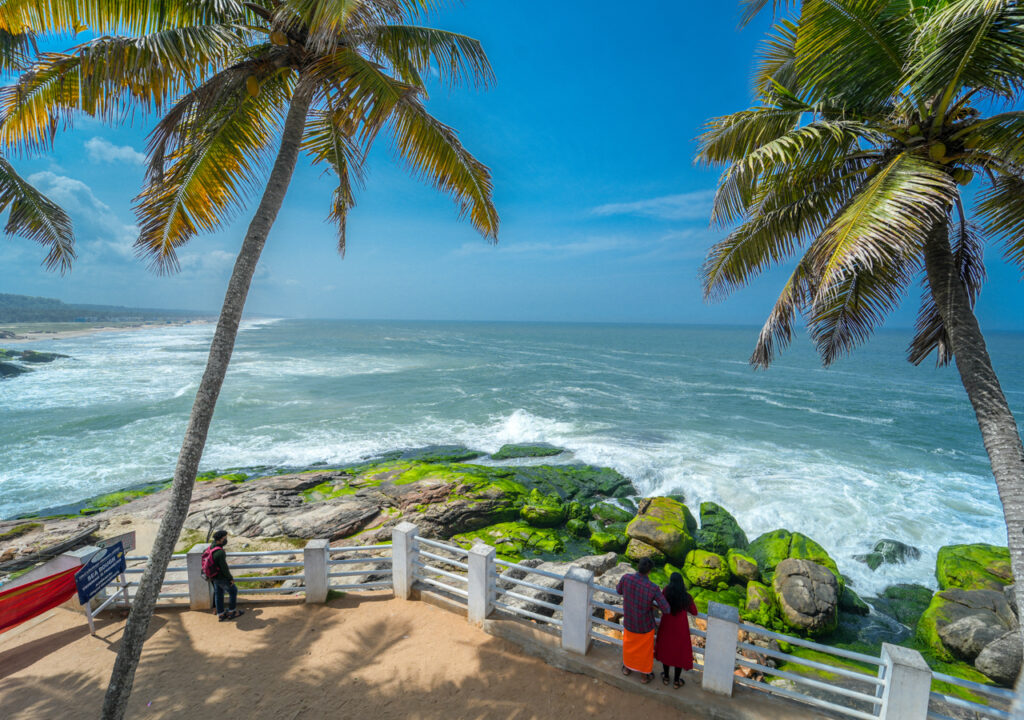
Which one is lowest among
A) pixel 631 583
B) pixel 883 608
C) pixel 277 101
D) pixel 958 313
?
pixel 883 608

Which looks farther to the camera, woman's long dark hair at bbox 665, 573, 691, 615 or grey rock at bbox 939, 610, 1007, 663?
grey rock at bbox 939, 610, 1007, 663

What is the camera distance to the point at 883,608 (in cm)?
1209

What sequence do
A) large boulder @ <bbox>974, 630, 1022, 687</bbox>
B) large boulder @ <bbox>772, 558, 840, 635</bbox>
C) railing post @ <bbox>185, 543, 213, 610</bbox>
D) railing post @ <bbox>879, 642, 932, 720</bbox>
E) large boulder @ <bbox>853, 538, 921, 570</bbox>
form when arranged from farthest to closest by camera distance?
1. large boulder @ <bbox>853, 538, 921, 570</bbox>
2. large boulder @ <bbox>772, 558, 840, 635</bbox>
3. large boulder @ <bbox>974, 630, 1022, 687</bbox>
4. railing post @ <bbox>185, 543, 213, 610</bbox>
5. railing post @ <bbox>879, 642, 932, 720</bbox>

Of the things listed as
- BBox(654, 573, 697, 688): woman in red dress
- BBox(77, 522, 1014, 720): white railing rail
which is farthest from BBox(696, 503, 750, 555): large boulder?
BBox(654, 573, 697, 688): woman in red dress

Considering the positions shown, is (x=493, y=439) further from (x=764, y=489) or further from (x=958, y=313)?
(x=958, y=313)

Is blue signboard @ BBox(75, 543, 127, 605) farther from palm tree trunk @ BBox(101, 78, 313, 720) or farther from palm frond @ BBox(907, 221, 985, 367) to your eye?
palm frond @ BBox(907, 221, 985, 367)

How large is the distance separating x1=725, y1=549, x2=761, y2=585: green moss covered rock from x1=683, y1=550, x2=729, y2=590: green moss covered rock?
19 centimetres

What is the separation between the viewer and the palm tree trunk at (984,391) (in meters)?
4.40

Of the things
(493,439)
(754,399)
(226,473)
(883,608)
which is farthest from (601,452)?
(754,399)

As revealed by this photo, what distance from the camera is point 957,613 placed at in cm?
1068

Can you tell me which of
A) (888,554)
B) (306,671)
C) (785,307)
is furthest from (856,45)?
(888,554)

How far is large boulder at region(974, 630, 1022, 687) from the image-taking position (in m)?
9.08

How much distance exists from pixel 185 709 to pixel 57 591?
9.78ft

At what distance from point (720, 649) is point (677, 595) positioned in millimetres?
719
